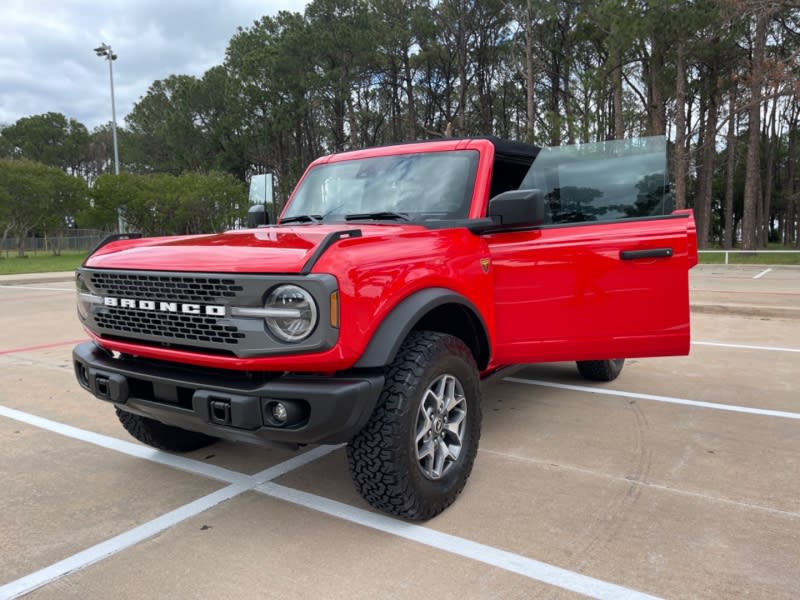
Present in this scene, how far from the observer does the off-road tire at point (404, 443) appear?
265 centimetres

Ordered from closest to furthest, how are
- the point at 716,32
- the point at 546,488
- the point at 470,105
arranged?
the point at 546,488, the point at 716,32, the point at 470,105

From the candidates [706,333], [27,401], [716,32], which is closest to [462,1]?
[716,32]

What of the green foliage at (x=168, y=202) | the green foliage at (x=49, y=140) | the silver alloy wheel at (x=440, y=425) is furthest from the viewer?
the green foliage at (x=49, y=140)

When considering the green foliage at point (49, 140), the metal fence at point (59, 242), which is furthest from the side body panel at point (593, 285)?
the green foliage at point (49, 140)

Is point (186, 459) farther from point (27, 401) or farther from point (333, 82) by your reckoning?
point (333, 82)

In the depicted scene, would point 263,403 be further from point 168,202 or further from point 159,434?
point 168,202

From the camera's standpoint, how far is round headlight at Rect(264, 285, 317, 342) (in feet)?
7.97

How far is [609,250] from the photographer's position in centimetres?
364

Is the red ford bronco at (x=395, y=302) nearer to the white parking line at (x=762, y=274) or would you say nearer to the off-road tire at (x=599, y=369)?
the off-road tire at (x=599, y=369)

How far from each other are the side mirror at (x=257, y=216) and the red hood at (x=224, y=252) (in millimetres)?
1593

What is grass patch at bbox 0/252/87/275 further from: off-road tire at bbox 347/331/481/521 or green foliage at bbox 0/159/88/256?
off-road tire at bbox 347/331/481/521

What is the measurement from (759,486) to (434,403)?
6.12 ft

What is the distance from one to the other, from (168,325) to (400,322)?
3.52 feet

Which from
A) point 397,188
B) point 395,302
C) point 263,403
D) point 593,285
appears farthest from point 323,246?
point 593,285
